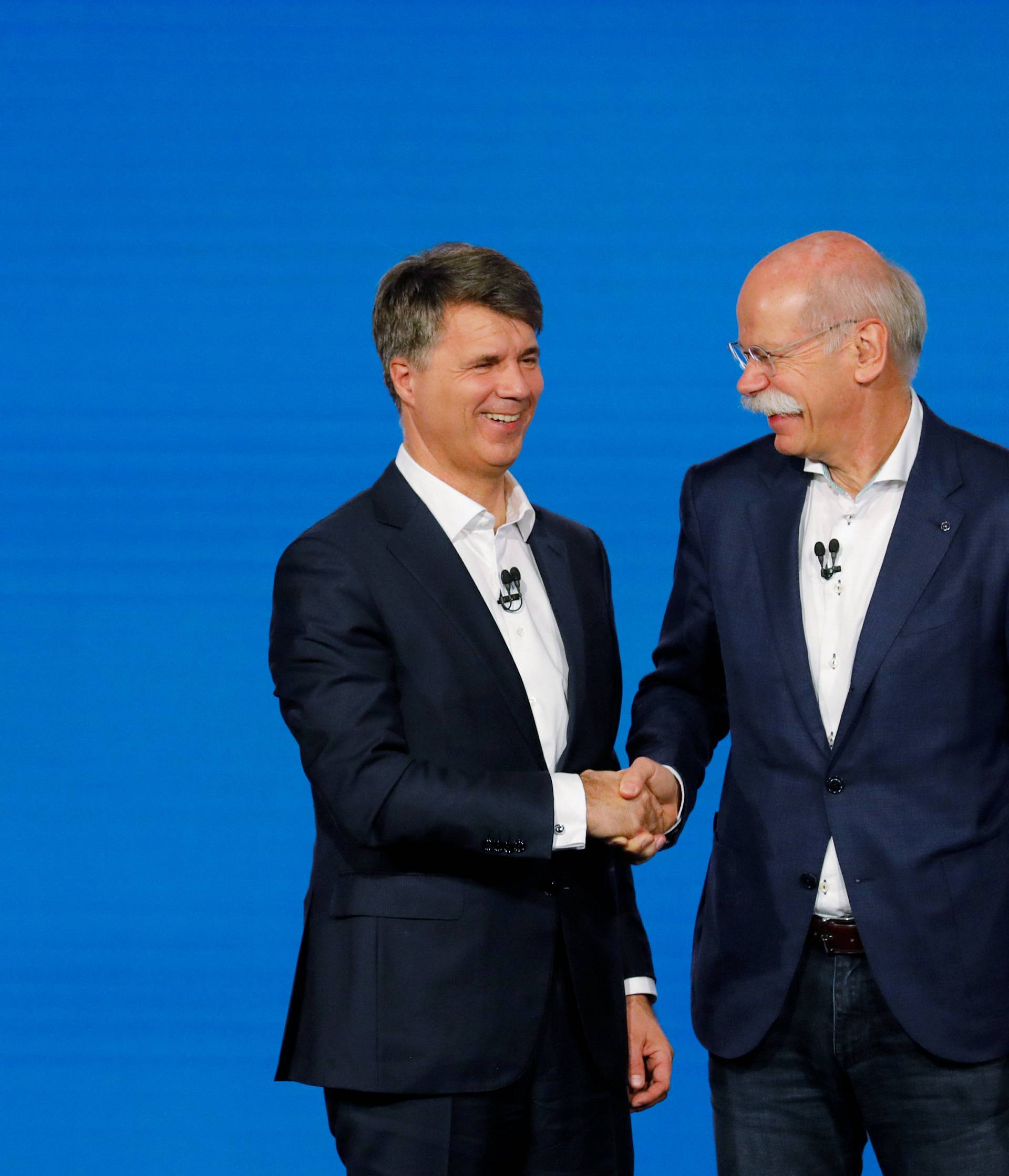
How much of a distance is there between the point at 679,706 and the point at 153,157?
2.17 m

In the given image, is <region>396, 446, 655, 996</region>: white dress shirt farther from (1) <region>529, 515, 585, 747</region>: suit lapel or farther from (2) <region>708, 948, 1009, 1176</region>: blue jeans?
(2) <region>708, 948, 1009, 1176</region>: blue jeans

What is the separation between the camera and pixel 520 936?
2336mm

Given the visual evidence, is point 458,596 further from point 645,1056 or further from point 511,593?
point 645,1056

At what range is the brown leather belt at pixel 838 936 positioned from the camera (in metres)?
2.35

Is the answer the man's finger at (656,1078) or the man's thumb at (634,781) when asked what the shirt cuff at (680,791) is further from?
the man's finger at (656,1078)

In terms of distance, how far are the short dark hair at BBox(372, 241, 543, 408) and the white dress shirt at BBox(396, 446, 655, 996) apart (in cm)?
17

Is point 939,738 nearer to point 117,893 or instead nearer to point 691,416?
point 691,416

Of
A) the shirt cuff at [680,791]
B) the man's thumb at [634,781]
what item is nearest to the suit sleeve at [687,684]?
the shirt cuff at [680,791]

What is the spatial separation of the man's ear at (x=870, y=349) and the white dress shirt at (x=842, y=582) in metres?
0.08

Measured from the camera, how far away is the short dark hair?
8.07ft

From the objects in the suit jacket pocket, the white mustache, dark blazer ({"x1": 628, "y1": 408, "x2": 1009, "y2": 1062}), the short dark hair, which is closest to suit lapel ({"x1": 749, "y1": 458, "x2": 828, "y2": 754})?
dark blazer ({"x1": 628, "y1": 408, "x2": 1009, "y2": 1062})

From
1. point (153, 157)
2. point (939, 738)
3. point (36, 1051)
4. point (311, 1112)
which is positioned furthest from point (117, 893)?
point (939, 738)

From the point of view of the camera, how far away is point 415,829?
7.32 feet

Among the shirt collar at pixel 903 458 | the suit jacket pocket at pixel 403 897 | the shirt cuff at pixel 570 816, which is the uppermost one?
the shirt collar at pixel 903 458
